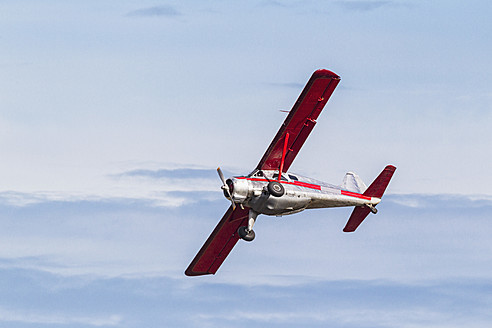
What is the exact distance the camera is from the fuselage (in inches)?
2499

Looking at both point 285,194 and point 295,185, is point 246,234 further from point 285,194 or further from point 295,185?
point 295,185

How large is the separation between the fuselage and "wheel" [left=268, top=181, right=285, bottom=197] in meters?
0.23

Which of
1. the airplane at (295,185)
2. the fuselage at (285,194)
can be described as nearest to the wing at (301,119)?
the airplane at (295,185)

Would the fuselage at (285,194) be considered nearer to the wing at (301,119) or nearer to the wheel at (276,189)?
the wheel at (276,189)

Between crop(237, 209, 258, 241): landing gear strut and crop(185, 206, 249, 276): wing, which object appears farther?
crop(185, 206, 249, 276): wing

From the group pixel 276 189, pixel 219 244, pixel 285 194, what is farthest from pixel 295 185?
pixel 219 244

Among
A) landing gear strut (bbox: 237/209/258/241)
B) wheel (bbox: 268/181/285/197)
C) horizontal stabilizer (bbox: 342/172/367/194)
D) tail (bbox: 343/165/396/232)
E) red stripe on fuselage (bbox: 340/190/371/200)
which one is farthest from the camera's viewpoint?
tail (bbox: 343/165/396/232)

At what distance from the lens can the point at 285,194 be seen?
64125 millimetres

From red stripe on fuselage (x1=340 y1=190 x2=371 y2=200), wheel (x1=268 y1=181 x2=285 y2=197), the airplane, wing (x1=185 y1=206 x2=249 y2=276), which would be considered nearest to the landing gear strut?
the airplane

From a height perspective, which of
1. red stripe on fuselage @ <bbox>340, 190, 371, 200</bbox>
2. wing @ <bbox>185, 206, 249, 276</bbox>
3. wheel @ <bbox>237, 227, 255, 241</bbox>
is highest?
wing @ <bbox>185, 206, 249, 276</bbox>

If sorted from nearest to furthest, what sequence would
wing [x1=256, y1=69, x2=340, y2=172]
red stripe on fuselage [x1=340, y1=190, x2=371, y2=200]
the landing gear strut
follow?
wing [x1=256, y1=69, x2=340, y2=172]
the landing gear strut
red stripe on fuselage [x1=340, y1=190, x2=371, y2=200]

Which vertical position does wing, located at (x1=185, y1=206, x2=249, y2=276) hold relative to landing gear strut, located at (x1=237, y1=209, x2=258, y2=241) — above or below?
above

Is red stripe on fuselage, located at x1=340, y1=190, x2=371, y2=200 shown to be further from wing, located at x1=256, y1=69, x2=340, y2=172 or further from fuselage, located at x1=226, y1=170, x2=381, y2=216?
wing, located at x1=256, y1=69, x2=340, y2=172

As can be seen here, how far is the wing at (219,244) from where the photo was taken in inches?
2776
